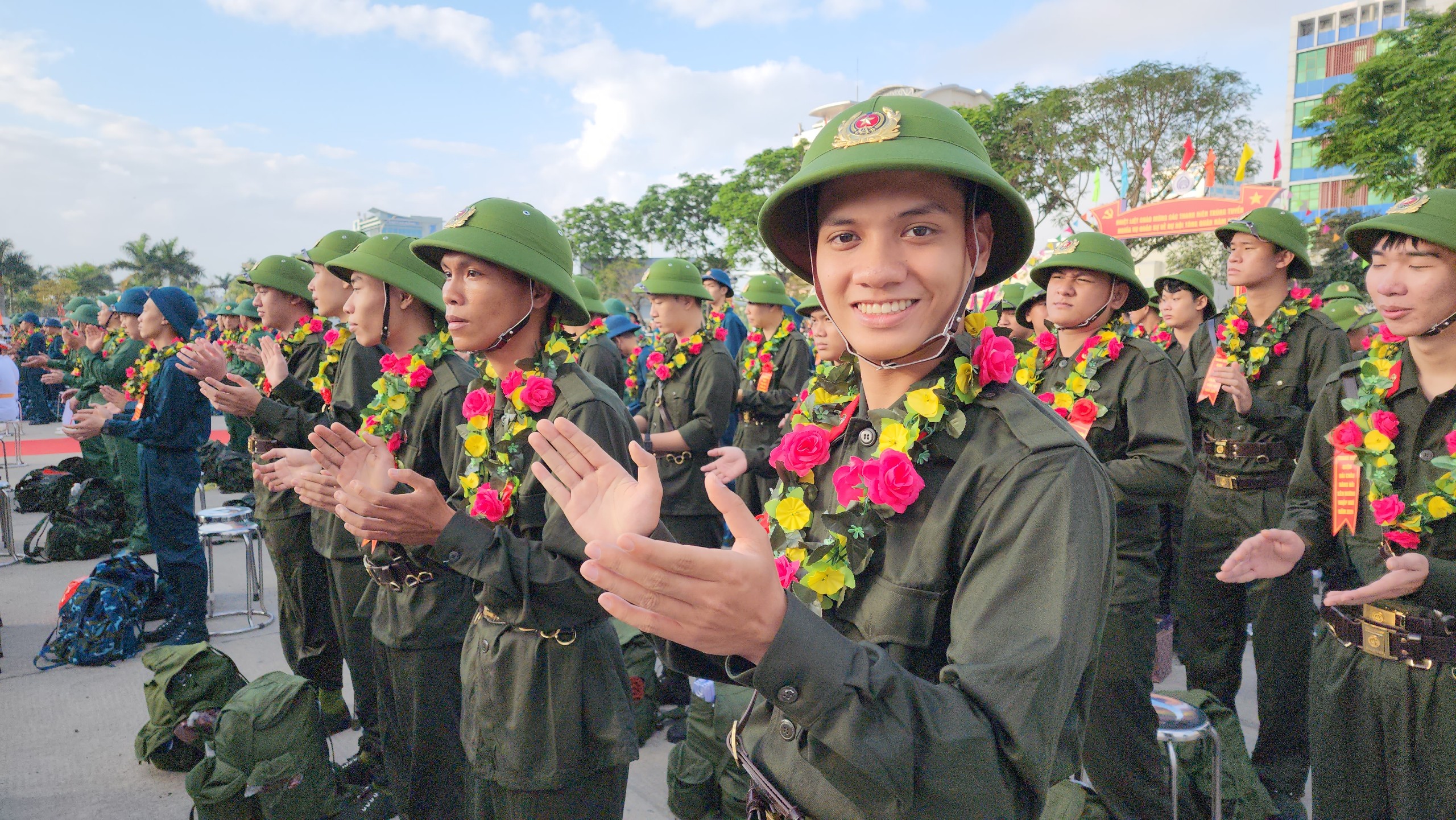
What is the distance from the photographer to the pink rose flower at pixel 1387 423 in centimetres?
279

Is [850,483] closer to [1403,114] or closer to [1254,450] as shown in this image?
[1254,450]

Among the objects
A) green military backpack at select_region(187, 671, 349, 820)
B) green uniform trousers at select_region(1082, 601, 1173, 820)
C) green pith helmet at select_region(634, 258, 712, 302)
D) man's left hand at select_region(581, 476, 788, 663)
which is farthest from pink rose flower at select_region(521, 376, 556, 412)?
green pith helmet at select_region(634, 258, 712, 302)

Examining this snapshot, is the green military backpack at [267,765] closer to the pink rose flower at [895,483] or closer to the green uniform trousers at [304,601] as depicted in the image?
the green uniform trousers at [304,601]

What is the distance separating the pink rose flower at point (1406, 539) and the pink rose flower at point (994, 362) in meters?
1.99

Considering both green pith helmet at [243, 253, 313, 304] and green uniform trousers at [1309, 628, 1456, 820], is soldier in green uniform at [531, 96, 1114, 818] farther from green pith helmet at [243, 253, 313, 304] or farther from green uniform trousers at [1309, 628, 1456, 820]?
green pith helmet at [243, 253, 313, 304]

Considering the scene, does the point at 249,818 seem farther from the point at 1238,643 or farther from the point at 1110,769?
the point at 1238,643

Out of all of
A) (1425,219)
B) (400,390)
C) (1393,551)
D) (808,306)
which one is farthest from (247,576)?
(1425,219)

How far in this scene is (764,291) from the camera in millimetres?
8328

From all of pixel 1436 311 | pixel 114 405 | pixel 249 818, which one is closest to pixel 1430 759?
pixel 1436 311

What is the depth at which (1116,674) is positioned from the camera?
3340 mm

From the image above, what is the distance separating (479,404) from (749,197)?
35.5 metres

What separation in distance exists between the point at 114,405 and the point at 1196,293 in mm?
8887

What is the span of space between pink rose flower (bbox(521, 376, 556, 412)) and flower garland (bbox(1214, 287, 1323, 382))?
3843 millimetres

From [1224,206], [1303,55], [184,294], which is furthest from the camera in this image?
[1303,55]
